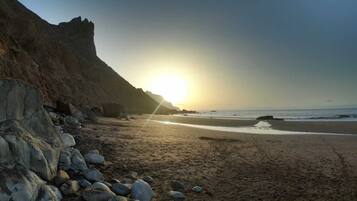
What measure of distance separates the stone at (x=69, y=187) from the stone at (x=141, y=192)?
136cm

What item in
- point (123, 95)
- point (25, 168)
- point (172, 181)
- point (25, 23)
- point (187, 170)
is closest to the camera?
point (25, 168)

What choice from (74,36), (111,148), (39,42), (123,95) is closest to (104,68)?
(123,95)

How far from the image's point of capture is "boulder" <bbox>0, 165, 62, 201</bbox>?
23.2 ft

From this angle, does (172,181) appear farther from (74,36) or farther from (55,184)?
(74,36)

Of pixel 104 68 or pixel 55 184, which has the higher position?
pixel 104 68

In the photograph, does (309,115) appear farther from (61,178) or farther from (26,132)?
(26,132)

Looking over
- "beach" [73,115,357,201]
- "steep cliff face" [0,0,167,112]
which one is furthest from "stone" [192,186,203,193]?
"steep cliff face" [0,0,167,112]

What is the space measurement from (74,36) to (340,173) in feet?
436

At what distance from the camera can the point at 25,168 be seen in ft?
25.9

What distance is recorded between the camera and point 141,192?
362 inches

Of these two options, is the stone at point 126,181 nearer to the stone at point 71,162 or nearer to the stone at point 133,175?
the stone at point 133,175

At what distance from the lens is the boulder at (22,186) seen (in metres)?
7.08

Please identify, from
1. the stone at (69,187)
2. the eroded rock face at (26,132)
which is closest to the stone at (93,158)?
the eroded rock face at (26,132)

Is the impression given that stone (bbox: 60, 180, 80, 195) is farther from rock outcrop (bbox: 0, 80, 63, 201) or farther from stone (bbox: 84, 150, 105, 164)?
stone (bbox: 84, 150, 105, 164)
